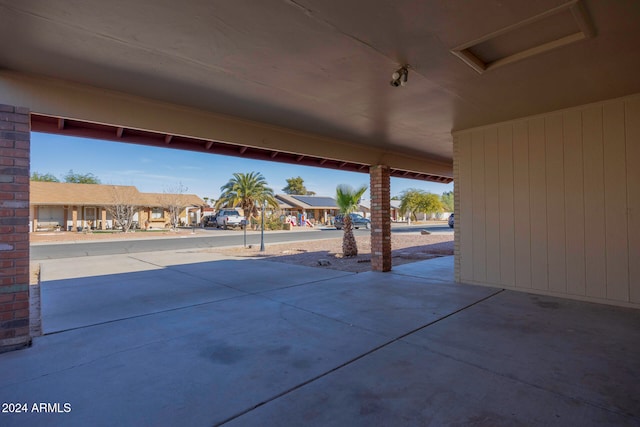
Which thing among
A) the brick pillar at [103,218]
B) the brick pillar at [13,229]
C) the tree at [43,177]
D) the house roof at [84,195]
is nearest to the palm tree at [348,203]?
the brick pillar at [13,229]

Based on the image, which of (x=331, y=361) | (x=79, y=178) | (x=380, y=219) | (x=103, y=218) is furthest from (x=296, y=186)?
(x=331, y=361)

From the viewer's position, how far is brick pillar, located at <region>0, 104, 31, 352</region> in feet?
10.6

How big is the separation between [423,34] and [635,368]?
342cm

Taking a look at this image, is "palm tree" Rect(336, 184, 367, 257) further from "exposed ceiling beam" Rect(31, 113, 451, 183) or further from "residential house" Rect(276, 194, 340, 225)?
"residential house" Rect(276, 194, 340, 225)

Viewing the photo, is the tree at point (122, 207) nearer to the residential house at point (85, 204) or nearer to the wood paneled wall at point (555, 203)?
the residential house at point (85, 204)

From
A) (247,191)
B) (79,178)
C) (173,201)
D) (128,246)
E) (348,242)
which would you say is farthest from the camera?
(79,178)

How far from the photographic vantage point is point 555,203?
16.9ft

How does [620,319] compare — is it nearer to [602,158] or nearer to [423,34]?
[602,158]

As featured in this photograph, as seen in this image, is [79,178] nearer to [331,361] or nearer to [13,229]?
[13,229]

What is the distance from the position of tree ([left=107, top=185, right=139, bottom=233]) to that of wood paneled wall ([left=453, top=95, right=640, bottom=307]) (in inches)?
984

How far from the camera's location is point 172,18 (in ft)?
8.33

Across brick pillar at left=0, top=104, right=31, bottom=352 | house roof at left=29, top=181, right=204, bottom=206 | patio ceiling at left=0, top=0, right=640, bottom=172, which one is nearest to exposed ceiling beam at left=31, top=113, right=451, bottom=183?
brick pillar at left=0, top=104, right=31, bottom=352

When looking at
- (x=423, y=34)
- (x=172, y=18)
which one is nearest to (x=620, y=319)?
(x=423, y=34)

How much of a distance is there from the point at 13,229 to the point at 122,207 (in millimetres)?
24174
